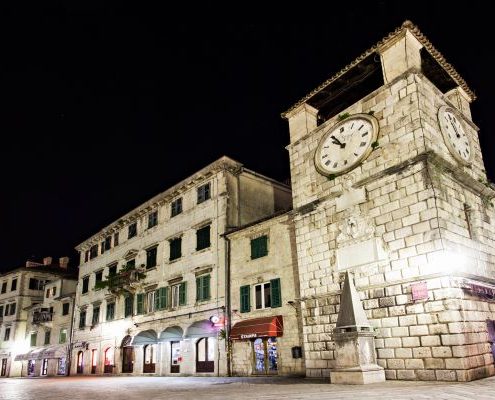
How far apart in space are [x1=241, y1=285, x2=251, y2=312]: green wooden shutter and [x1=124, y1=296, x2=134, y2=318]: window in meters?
11.5

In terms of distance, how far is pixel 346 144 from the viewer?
16797mm

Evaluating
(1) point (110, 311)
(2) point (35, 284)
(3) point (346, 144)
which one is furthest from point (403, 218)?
(2) point (35, 284)

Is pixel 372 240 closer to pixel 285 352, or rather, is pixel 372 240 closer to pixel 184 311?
pixel 285 352

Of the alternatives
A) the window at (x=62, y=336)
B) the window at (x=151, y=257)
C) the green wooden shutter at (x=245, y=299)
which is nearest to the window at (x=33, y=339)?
the window at (x=62, y=336)

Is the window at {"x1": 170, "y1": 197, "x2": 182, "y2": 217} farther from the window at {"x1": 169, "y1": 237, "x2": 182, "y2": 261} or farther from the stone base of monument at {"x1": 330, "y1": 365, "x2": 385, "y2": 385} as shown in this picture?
the stone base of monument at {"x1": 330, "y1": 365, "x2": 385, "y2": 385}

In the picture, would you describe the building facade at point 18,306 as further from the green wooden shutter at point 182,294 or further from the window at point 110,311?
→ the green wooden shutter at point 182,294

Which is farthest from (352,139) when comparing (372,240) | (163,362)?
(163,362)

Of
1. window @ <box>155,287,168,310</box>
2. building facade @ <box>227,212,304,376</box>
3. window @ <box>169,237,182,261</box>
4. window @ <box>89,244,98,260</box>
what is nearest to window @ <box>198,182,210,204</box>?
window @ <box>169,237,182,261</box>

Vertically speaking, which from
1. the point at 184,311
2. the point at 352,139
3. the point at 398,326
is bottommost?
the point at 398,326

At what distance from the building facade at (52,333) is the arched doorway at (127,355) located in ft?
32.8

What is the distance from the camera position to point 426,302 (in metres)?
13.0

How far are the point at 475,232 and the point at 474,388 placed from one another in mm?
6315

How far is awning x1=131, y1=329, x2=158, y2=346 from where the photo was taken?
26.5m

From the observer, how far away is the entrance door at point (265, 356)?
789 inches
